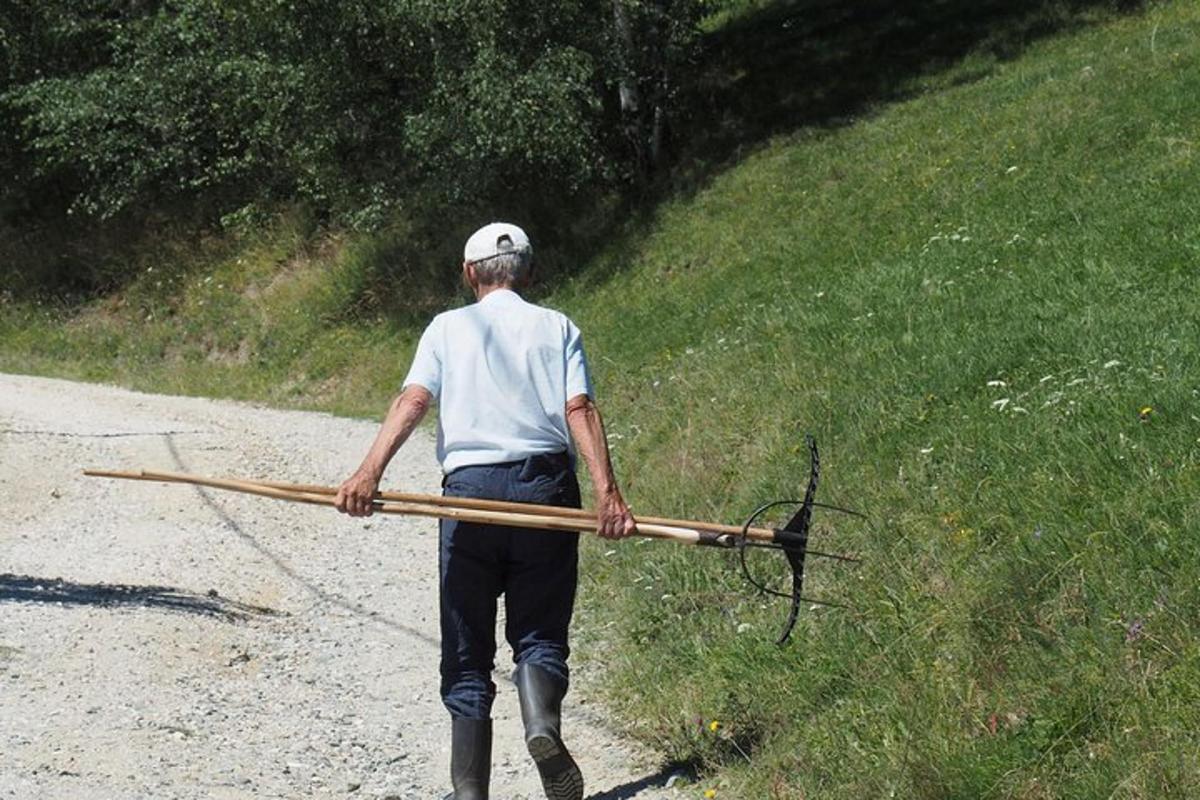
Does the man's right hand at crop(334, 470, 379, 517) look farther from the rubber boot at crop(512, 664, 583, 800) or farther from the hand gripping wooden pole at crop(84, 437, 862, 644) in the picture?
the rubber boot at crop(512, 664, 583, 800)

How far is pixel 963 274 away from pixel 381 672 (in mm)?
5813

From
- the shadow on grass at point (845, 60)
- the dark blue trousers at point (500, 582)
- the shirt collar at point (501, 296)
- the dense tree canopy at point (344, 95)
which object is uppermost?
the shirt collar at point (501, 296)

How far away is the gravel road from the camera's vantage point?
21.0 feet

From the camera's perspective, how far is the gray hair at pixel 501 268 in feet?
19.4

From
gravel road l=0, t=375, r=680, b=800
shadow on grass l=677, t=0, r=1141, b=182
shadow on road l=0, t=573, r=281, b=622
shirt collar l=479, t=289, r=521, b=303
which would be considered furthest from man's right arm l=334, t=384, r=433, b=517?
shadow on grass l=677, t=0, r=1141, b=182

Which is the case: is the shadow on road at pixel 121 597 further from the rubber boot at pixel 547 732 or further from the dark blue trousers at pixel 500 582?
the rubber boot at pixel 547 732

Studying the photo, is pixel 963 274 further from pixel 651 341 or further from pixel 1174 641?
pixel 1174 641

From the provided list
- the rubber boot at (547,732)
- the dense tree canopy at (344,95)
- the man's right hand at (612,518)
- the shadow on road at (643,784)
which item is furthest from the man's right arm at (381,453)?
the dense tree canopy at (344,95)

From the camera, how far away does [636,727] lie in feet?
22.7

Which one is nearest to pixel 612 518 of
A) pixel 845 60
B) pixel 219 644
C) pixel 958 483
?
pixel 958 483

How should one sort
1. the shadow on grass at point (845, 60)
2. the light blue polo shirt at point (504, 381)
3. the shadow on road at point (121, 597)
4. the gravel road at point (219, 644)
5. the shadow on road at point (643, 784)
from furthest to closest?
the shadow on grass at point (845, 60)
the shadow on road at point (121, 597)
the gravel road at point (219, 644)
the shadow on road at point (643, 784)
the light blue polo shirt at point (504, 381)

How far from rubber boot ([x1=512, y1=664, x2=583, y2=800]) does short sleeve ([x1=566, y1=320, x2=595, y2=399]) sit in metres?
0.92

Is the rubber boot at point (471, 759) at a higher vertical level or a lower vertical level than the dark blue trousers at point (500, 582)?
lower

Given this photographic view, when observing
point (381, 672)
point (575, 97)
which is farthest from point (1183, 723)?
point (575, 97)
